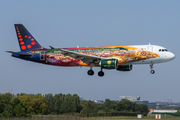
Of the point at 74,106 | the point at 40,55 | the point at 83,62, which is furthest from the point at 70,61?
the point at 74,106

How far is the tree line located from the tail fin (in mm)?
31410

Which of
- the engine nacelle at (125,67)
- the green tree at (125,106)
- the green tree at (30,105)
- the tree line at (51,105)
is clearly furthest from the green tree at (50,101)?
the engine nacelle at (125,67)

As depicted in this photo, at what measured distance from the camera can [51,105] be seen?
12519 cm

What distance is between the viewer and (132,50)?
54.3 meters

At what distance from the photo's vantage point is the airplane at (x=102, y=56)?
53875 mm

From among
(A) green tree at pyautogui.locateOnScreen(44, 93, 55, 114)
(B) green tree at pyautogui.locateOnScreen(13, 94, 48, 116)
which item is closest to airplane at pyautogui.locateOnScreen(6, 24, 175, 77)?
(B) green tree at pyautogui.locateOnScreen(13, 94, 48, 116)

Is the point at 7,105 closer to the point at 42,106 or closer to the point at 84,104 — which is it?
the point at 42,106

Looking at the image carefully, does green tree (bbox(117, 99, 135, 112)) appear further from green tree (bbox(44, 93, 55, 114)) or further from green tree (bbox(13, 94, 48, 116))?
green tree (bbox(13, 94, 48, 116))

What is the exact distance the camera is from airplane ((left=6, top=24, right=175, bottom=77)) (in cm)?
5388

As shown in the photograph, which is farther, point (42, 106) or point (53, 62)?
point (42, 106)

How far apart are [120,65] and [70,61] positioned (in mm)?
9235

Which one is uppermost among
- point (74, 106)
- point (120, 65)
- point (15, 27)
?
point (15, 27)

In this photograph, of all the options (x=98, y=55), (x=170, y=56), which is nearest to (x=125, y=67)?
(x=98, y=55)

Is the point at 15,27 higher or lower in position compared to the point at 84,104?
higher
